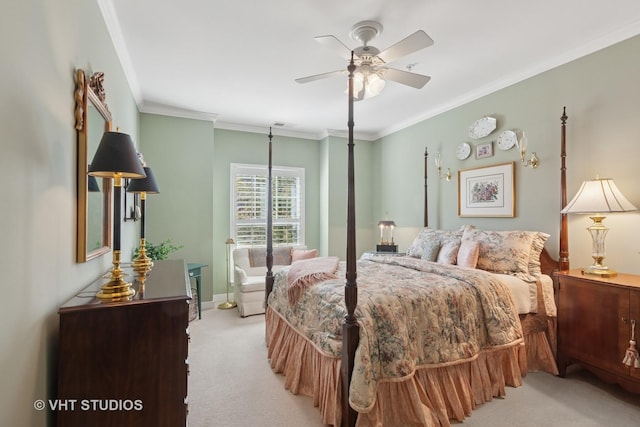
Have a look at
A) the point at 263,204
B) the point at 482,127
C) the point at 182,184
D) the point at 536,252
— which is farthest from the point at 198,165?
the point at 536,252

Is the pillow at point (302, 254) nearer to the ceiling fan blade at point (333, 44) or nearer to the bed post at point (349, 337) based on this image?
the bed post at point (349, 337)

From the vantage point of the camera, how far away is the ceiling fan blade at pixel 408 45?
2004 millimetres

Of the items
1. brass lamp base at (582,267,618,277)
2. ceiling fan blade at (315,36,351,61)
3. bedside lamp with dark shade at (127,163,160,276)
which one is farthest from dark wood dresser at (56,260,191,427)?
brass lamp base at (582,267,618,277)

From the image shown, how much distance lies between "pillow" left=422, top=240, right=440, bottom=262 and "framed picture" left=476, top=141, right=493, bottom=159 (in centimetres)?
118

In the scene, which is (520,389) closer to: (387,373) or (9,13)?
(387,373)

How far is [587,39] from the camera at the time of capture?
2688 millimetres

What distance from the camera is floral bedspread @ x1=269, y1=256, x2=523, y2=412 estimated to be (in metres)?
1.92

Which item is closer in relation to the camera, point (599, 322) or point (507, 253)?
point (599, 322)

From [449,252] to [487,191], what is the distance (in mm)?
960

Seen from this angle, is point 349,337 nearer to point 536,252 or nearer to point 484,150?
point 536,252

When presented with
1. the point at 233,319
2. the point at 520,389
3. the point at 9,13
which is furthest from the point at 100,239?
the point at 520,389

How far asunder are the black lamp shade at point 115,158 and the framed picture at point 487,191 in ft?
11.5

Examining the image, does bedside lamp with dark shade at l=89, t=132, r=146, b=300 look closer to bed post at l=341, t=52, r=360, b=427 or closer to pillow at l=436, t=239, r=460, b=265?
bed post at l=341, t=52, r=360, b=427

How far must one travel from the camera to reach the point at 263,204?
537 cm
